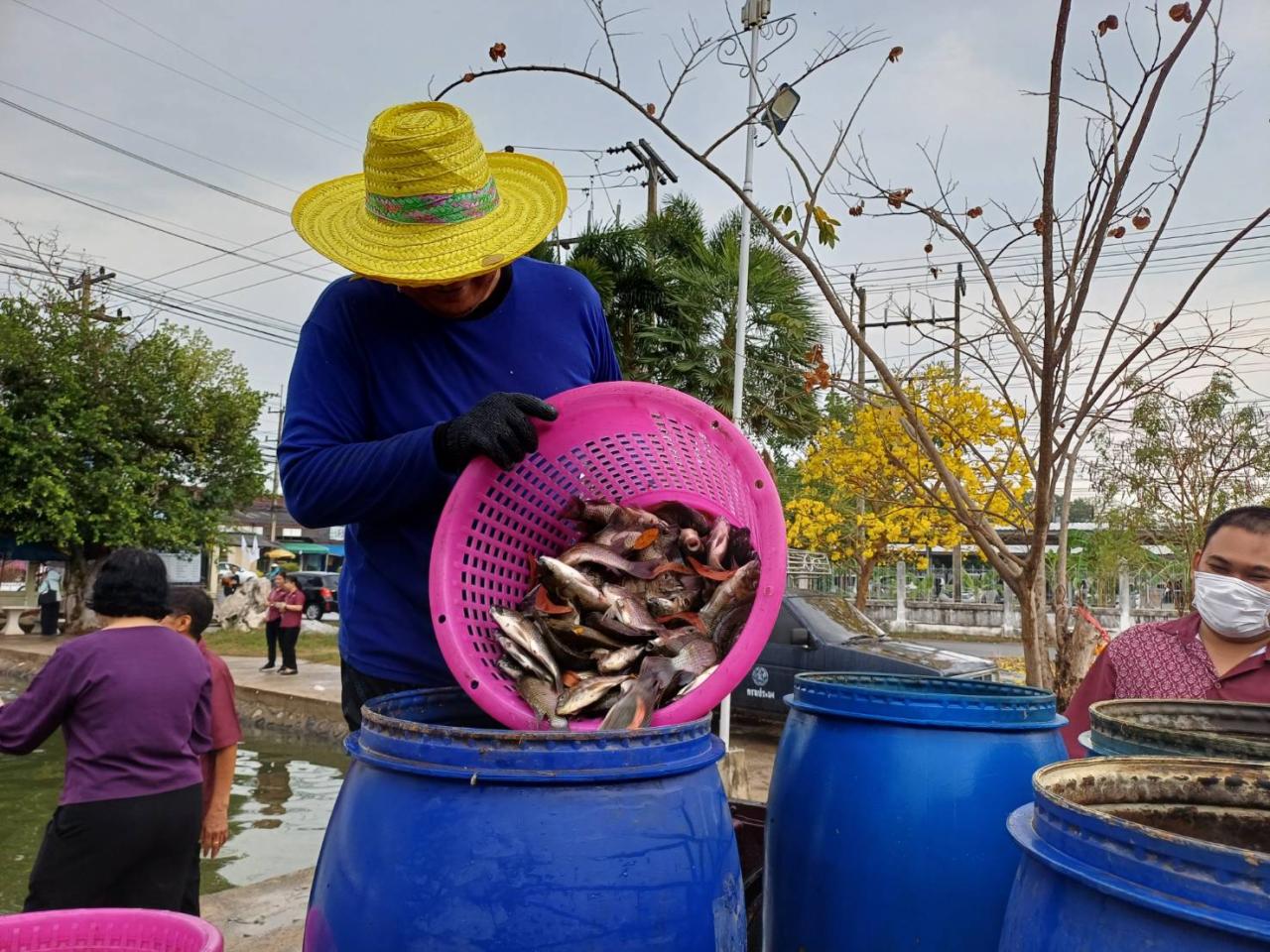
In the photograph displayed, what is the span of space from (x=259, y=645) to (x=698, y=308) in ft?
37.9

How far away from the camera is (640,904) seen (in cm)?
125

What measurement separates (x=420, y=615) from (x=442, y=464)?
41 centimetres

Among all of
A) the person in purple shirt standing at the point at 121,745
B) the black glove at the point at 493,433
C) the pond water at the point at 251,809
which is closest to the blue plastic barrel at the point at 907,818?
the black glove at the point at 493,433

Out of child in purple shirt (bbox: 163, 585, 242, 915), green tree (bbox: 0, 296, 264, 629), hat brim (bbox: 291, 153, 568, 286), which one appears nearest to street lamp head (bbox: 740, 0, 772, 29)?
hat brim (bbox: 291, 153, 568, 286)

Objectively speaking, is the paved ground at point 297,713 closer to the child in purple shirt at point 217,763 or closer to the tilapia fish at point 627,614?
the child in purple shirt at point 217,763

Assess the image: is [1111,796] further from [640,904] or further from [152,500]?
[152,500]

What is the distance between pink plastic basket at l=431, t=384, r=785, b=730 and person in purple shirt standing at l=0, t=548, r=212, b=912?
6.25ft

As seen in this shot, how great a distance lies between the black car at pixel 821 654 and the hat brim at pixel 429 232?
7233 millimetres

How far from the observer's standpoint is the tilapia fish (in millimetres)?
1665

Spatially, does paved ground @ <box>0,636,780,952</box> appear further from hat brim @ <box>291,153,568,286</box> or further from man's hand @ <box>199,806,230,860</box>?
hat brim @ <box>291,153,568,286</box>

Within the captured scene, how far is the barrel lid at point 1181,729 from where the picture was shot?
1335mm

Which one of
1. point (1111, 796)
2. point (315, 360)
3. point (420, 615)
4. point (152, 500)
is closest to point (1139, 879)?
point (1111, 796)

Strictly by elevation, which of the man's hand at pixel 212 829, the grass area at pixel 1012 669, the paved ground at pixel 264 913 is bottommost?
the paved ground at pixel 264 913

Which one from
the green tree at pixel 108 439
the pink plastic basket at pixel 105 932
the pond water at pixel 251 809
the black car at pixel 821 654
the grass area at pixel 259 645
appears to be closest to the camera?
the pink plastic basket at pixel 105 932
